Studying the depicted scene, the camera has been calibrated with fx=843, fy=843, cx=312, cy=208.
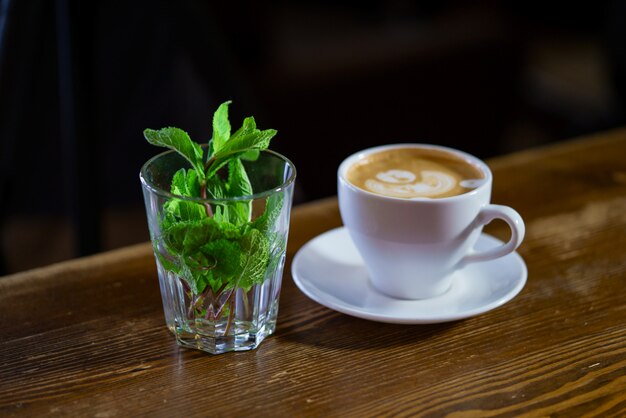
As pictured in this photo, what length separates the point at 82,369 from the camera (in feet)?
2.19

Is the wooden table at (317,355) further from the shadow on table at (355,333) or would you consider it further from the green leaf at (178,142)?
the green leaf at (178,142)

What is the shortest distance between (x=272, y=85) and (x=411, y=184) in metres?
1.65

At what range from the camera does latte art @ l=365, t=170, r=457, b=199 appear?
2.55 feet

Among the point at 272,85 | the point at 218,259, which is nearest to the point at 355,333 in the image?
the point at 218,259

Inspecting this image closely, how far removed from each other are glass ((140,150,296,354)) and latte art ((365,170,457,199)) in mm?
105

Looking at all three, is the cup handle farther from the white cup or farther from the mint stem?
the mint stem

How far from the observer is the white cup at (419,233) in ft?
2.38

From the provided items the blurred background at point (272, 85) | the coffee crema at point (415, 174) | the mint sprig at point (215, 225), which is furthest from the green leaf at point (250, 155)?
the blurred background at point (272, 85)

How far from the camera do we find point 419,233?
73cm

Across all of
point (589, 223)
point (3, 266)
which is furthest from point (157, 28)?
point (589, 223)

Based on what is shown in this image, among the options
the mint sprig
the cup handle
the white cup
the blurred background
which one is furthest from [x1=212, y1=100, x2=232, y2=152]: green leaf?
the blurred background

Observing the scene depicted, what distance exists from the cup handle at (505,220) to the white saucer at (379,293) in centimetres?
4

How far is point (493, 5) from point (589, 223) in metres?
2.00

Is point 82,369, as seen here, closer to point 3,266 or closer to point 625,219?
point 625,219
